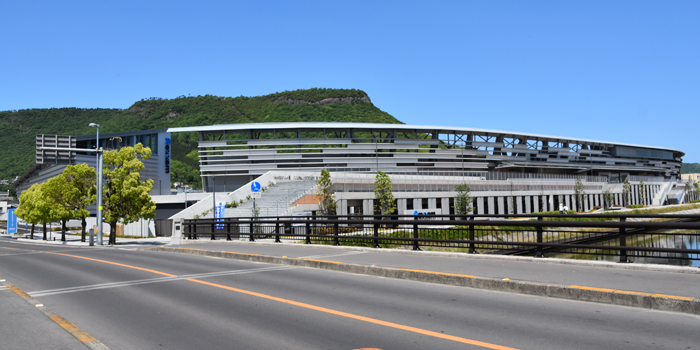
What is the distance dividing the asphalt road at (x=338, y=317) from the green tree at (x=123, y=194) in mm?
29437

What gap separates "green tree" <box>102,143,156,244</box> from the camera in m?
39.2

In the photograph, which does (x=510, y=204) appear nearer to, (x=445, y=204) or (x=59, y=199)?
(x=445, y=204)

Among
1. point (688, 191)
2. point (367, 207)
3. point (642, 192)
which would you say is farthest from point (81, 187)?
point (688, 191)

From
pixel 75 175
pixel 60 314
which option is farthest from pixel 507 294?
pixel 75 175

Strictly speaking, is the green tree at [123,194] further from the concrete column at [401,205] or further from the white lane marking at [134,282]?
the concrete column at [401,205]

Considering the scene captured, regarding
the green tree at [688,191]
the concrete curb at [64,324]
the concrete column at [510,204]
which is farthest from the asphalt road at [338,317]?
the green tree at [688,191]

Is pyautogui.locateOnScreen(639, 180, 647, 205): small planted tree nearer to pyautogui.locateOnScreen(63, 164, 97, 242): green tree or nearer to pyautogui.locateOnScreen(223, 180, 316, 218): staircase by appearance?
pyautogui.locateOnScreen(223, 180, 316, 218): staircase

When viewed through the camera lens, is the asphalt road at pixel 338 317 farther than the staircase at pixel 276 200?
No

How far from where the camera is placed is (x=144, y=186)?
40.5m

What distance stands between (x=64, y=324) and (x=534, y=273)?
8239mm

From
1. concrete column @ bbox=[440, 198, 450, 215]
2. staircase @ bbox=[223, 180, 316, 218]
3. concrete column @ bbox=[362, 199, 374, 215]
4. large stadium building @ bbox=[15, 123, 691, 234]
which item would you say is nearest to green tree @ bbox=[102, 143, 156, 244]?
staircase @ bbox=[223, 180, 316, 218]

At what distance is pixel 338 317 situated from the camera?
23.9ft

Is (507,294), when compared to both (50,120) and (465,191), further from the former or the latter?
(50,120)

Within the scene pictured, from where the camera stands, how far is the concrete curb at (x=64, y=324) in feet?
19.7
